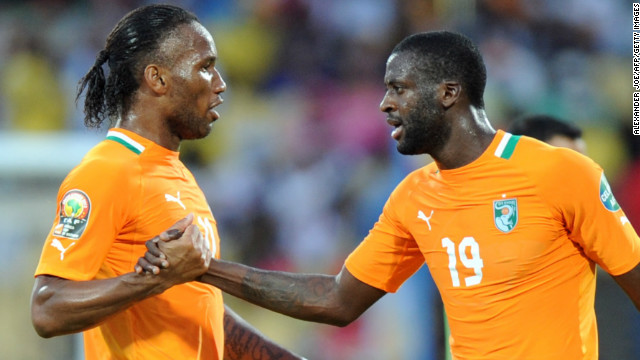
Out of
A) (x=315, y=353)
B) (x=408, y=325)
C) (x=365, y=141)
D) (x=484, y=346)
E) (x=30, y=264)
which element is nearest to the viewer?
(x=484, y=346)

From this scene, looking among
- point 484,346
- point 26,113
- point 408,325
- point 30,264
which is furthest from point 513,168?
point 26,113

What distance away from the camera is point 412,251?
137 inches

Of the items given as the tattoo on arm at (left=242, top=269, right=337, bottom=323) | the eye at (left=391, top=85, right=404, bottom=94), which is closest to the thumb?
the tattoo on arm at (left=242, top=269, right=337, bottom=323)

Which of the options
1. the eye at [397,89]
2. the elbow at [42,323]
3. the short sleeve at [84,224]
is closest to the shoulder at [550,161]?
the eye at [397,89]

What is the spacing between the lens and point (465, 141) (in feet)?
10.7

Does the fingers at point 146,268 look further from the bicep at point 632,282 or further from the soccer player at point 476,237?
the bicep at point 632,282

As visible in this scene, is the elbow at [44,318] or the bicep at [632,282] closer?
the elbow at [44,318]

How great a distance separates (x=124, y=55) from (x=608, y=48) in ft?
15.7

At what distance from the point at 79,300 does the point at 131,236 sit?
1.12ft

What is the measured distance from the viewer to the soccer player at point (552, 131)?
4.80m

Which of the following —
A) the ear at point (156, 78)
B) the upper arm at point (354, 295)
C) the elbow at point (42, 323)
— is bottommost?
the upper arm at point (354, 295)

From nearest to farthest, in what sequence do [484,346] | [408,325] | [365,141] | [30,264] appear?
[484,346]
[30,264]
[408,325]
[365,141]

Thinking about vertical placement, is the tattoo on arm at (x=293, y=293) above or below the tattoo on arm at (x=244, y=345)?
above

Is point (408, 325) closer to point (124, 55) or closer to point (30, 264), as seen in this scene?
point (30, 264)
